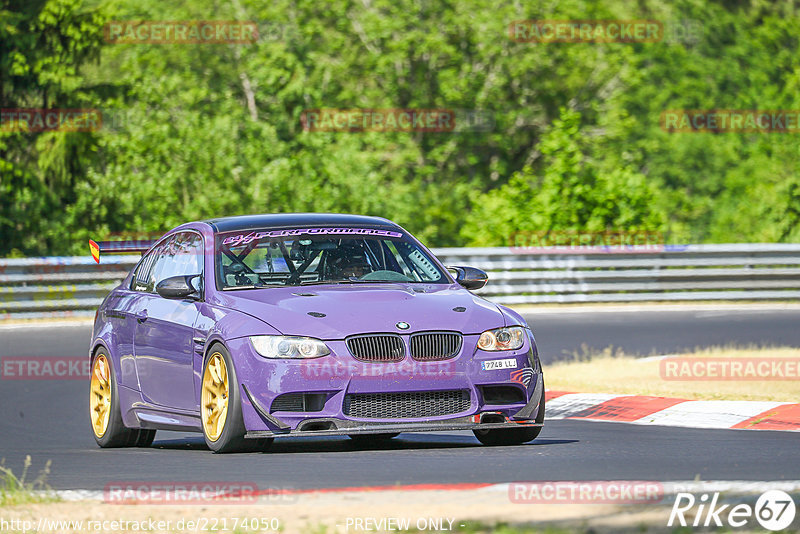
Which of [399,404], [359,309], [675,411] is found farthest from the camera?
[675,411]

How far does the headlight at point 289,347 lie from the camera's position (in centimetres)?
854

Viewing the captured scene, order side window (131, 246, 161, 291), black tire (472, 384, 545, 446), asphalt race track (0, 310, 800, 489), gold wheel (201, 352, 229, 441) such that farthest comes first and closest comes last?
side window (131, 246, 161, 291)
black tire (472, 384, 545, 446)
gold wheel (201, 352, 229, 441)
asphalt race track (0, 310, 800, 489)

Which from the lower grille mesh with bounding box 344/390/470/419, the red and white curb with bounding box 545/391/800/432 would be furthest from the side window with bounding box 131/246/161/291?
the red and white curb with bounding box 545/391/800/432

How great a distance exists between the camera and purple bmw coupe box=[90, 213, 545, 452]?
8.55 meters

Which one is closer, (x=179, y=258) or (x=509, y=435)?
(x=509, y=435)

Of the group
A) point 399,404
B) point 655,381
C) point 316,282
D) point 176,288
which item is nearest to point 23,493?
point 399,404

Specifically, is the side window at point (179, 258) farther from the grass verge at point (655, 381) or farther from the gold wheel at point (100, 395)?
the grass verge at point (655, 381)

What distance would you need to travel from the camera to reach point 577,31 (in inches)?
1570

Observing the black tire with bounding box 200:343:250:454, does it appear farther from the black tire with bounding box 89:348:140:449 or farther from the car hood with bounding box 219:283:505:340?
the black tire with bounding box 89:348:140:449

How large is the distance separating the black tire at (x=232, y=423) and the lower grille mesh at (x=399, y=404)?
623 millimetres

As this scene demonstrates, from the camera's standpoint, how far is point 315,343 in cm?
855

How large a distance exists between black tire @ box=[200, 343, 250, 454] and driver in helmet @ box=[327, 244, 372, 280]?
114 centimetres

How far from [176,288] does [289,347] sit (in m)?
1.15

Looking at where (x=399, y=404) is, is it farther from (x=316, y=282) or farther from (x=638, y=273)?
(x=638, y=273)
